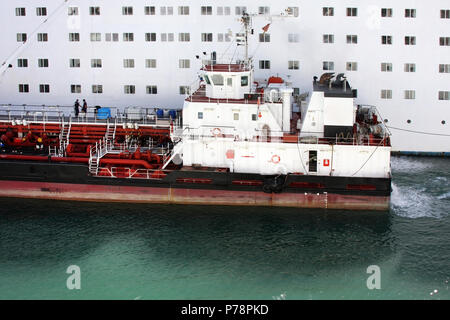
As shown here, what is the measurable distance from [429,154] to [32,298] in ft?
60.6

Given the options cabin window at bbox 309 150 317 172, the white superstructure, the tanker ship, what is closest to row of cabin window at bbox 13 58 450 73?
the white superstructure

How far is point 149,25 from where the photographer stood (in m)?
25.3

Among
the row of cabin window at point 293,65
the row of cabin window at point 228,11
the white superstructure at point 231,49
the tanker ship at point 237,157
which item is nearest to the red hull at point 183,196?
the tanker ship at point 237,157

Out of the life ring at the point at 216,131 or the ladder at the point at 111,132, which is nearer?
the life ring at the point at 216,131

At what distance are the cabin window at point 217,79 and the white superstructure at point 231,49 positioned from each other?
11.8ft

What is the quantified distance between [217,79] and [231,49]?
3866mm

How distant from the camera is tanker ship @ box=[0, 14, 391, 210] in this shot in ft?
66.2

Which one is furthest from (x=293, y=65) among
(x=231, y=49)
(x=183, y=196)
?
(x=183, y=196)

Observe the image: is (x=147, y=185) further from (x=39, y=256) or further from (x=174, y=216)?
(x=39, y=256)

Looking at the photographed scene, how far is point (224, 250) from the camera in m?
17.1

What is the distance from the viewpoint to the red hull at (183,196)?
20.2m

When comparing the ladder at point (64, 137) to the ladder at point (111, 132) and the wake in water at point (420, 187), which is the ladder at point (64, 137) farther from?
the wake in water at point (420, 187)

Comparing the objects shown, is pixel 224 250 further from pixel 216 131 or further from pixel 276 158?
pixel 216 131

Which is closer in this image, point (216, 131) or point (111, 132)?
point (216, 131)
